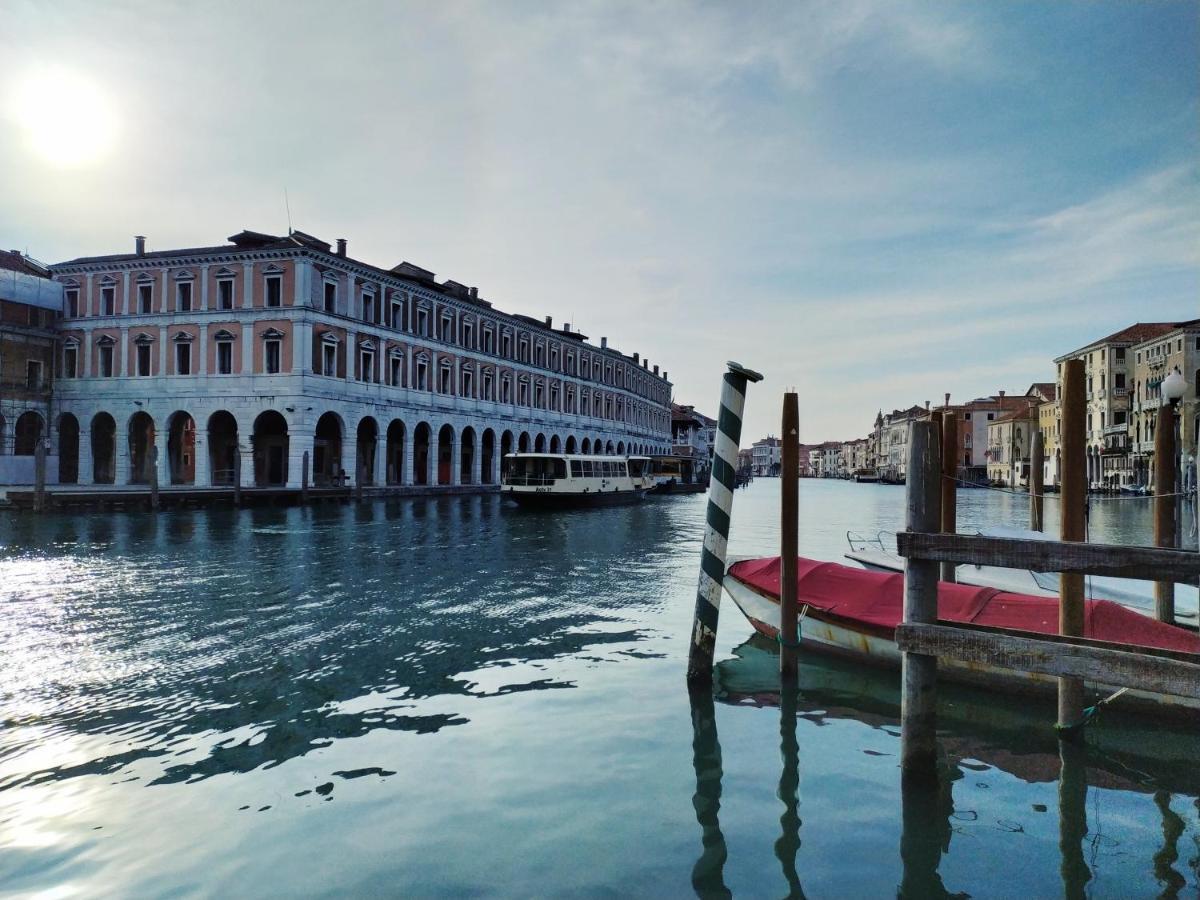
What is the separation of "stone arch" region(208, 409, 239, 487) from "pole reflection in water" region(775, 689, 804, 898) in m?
32.9

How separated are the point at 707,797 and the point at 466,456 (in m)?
41.8

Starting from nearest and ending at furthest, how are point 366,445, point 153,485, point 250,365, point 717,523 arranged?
point 717,523 < point 153,485 < point 250,365 < point 366,445

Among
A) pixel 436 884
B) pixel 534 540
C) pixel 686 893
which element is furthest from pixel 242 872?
pixel 534 540

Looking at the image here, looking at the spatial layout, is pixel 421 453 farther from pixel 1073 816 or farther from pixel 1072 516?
pixel 1073 816

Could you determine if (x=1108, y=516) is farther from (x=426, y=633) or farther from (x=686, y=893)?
(x=686, y=893)

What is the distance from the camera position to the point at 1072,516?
189 inches

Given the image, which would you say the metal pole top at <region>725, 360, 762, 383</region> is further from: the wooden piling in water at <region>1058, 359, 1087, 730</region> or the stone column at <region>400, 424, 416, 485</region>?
the stone column at <region>400, 424, 416, 485</region>

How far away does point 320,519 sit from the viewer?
74.9 feet

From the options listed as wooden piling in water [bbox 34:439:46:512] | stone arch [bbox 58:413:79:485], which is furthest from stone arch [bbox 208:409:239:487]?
wooden piling in water [bbox 34:439:46:512]

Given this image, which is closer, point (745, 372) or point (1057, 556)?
point (1057, 556)

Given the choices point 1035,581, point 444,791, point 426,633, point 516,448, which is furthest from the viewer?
point 516,448

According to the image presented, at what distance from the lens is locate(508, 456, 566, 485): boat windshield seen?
2981cm

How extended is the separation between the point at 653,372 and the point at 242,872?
75823mm

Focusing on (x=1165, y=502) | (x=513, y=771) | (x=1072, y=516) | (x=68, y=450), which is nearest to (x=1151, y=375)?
(x=1165, y=502)
